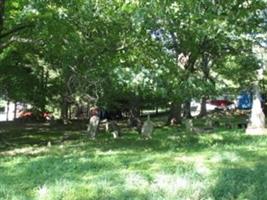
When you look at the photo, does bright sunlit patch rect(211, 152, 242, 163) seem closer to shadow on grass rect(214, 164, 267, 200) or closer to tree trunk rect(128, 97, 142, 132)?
shadow on grass rect(214, 164, 267, 200)

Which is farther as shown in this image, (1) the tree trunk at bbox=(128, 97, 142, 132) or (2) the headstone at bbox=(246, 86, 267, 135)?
(1) the tree trunk at bbox=(128, 97, 142, 132)

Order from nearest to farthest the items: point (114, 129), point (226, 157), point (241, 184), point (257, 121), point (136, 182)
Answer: point (241, 184)
point (136, 182)
point (226, 157)
point (257, 121)
point (114, 129)

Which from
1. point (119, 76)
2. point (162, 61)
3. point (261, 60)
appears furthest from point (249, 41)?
point (119, 76)

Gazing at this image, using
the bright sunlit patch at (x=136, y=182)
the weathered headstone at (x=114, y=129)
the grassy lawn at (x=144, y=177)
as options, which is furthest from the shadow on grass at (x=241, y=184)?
the weathered headstone at (x=114, y=129)

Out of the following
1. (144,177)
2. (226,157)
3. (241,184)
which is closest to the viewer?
(241,184)

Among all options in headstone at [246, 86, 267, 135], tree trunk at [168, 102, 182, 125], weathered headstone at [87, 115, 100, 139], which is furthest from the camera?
tree trunk at [168, 102, 182, 125]

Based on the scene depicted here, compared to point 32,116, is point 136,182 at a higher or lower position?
lower

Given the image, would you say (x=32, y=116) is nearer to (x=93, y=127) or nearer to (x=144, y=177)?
(x=93, y=127)

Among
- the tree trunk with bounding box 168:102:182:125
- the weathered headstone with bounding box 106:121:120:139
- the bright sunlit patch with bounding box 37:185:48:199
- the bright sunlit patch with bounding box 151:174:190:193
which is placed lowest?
the bright sunlit patch with bounding box 37:185:48:199

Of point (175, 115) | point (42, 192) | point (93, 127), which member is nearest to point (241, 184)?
point (42, 192)

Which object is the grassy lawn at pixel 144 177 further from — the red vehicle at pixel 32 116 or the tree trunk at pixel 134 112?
the red vehicle at pixel 32 116

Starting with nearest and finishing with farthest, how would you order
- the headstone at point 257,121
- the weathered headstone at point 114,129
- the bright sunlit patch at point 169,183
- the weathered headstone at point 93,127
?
the bright sunlit patch at point 169,183, the headstone at point 257,121, the weathered headstone at point 93,127, the weathered headstone at point 114,129

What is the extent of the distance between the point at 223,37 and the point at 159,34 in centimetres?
292

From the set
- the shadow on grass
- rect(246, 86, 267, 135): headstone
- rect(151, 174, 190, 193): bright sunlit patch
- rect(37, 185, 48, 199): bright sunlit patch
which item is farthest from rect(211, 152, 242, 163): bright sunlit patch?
rect(246, 86, 267, 135): headstone
